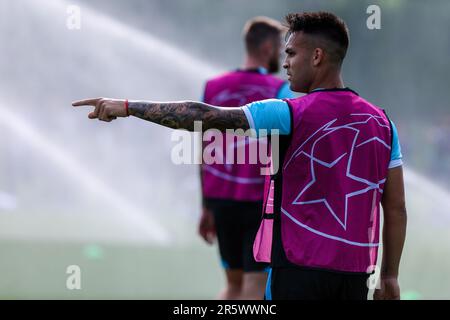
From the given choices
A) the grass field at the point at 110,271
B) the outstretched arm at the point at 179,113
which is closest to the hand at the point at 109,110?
the outstretched arm at the point at 179,113

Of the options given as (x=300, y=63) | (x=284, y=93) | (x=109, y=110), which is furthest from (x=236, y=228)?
(x=109, y=110)

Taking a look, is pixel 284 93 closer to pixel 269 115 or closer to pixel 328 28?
pixel 328 28

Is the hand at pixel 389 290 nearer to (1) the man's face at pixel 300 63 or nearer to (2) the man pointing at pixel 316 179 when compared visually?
(2) the man pointing at pixel 316 179

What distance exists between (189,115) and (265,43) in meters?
→ 2.94

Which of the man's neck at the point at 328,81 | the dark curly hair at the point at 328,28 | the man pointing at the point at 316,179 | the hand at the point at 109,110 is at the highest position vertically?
the dark curly hair at the point at 328,28

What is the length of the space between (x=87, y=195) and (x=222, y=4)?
10.3ft

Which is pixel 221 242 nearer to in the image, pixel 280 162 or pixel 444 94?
pixel 280 162

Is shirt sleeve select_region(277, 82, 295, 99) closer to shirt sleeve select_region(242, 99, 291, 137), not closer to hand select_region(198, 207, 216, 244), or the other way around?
hand select_region(198, 207, 216, 244)

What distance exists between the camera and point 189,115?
3617 mm

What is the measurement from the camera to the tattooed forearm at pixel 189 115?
359 centimetres

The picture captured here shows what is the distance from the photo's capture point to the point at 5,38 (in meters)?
9.73

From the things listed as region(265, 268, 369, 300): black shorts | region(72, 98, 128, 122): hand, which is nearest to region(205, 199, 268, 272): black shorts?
region(265, 268, 369, 300): black shorts

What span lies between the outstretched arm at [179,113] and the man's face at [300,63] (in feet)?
1.39
